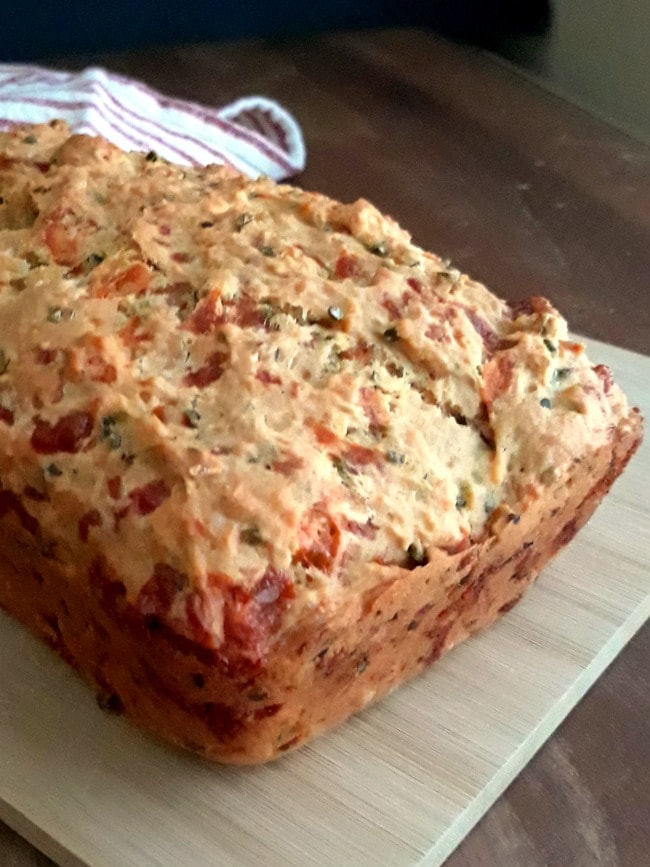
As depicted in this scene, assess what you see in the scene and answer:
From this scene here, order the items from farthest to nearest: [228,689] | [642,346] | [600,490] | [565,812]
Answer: [642,346] < [600,490] < [565,812] < [228,689]

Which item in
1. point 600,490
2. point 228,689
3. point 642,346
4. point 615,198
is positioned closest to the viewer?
point 228,689

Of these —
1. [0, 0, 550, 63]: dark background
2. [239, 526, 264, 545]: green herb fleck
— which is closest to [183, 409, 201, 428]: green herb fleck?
[239, 526, 264, 545]: green herb fleck

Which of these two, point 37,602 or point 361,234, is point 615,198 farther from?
point 37,602

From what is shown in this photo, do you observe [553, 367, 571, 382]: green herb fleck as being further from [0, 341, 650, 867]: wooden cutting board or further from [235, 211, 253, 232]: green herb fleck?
[235, 211, 253, 232]: green herb fleck

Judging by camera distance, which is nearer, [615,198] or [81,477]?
[81,477]

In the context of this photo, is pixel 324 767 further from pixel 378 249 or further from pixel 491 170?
pixel 491 170

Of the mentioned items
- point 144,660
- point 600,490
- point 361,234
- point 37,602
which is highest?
point 361,234

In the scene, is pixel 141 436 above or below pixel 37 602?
above

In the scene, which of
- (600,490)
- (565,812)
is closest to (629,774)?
(565,812)
